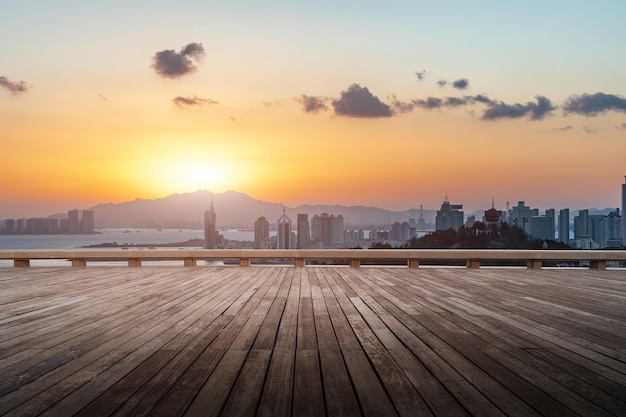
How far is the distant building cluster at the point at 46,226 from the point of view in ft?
82.9

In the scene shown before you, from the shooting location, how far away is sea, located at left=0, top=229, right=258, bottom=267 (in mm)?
9640

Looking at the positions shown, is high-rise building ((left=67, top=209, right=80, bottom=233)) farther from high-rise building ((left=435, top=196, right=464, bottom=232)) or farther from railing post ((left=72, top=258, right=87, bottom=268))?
high-rise building ((left=435, top=196, right=464, bottom=232))

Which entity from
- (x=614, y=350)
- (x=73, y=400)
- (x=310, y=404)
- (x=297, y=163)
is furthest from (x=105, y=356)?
(x=297, y=163)

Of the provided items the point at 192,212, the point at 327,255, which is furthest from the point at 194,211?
the point at 327,255

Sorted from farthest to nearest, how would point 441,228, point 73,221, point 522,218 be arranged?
1. point 522,218
2. point 441,228
3. point 73,221

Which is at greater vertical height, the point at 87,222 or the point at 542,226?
the point at 87,222

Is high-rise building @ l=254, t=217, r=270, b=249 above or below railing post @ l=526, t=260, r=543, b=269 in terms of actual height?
above

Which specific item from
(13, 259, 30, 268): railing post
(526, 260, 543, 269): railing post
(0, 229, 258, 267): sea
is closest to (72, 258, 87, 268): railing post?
(0, 229, 258, 267): sea

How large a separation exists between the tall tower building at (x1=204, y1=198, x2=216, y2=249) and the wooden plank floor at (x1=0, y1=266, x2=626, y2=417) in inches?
277

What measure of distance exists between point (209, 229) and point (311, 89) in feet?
21.4

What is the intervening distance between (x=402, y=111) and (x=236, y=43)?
23.0 ft

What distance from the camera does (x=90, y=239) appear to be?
24.0m

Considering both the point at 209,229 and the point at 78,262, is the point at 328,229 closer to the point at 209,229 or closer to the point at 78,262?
the point at 209,229

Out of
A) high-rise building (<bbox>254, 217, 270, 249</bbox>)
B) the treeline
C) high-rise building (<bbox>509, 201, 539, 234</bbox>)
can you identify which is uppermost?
high-rise building (<bbox>509, 201, 539, 234</bbox>)
